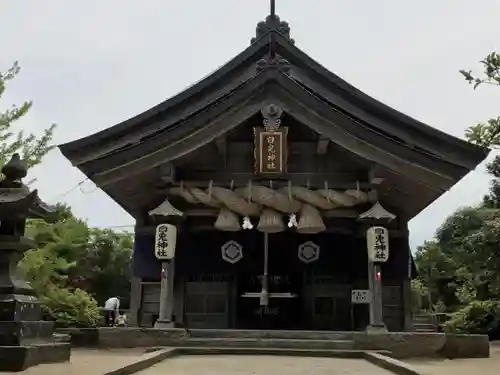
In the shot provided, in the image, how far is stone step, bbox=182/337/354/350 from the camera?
10.4 metres

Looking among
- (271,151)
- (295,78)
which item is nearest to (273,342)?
(271,151)

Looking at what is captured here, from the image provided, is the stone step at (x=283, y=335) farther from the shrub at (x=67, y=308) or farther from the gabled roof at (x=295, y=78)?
the shrub at (x=67, y=308)

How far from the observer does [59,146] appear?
12930 mm

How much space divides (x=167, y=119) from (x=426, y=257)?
81.7 ft

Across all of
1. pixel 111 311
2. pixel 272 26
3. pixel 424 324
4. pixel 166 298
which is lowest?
pixel 424 324

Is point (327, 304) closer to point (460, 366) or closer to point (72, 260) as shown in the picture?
point (460, 366)

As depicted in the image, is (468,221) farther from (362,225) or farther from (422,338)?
(422,338)

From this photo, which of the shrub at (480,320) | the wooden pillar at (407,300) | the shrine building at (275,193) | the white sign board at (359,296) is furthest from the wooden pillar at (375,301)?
the shrub at (480,320)

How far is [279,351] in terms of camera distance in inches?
396

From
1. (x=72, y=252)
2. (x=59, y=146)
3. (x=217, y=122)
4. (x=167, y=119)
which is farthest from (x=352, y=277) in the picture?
(x=72, y=252)

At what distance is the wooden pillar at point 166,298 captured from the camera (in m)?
11.4

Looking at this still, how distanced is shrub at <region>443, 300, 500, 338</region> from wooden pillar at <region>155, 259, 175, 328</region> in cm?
865

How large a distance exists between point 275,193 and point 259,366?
500 centimetres

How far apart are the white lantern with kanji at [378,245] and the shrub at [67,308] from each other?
27.7 ft
